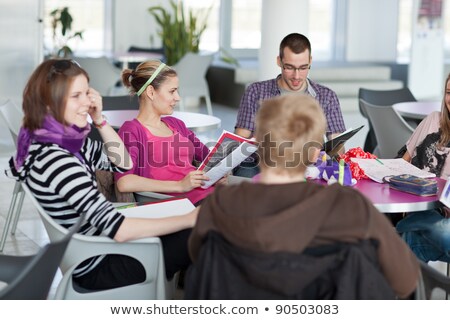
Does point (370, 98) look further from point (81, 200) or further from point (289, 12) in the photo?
point (81, 200)

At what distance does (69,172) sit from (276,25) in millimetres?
4398

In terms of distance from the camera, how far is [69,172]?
8.41 feet

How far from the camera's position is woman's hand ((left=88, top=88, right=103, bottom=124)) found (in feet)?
9.39

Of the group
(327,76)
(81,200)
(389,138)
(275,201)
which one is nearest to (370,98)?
(389,138)

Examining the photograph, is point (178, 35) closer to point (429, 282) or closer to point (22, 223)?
point (22, 223)

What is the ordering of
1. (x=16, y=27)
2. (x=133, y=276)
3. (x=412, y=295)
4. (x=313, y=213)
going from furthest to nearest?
(x=16, y=27), (x=133, y=276), (x=412, y=295), (x=313, y=213)

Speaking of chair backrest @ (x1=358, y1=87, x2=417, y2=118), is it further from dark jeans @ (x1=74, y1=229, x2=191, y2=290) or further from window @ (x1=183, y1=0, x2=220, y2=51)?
window @ (x1=183, y1=0, x2=220, y2=51)

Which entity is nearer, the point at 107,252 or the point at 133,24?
the point at 107,252

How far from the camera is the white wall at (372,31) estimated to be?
13.0 metres

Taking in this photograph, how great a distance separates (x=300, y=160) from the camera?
2027 mm

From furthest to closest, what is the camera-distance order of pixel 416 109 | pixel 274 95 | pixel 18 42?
pixel 18 42 < pixel 416 109 < pixel 274 95

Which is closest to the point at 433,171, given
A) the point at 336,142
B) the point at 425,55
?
the point at 336,142

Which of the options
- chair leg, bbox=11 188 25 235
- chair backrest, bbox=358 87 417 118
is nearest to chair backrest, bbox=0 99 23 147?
chair leg, bbox=11 188 25 235

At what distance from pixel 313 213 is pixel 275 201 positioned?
98mm
